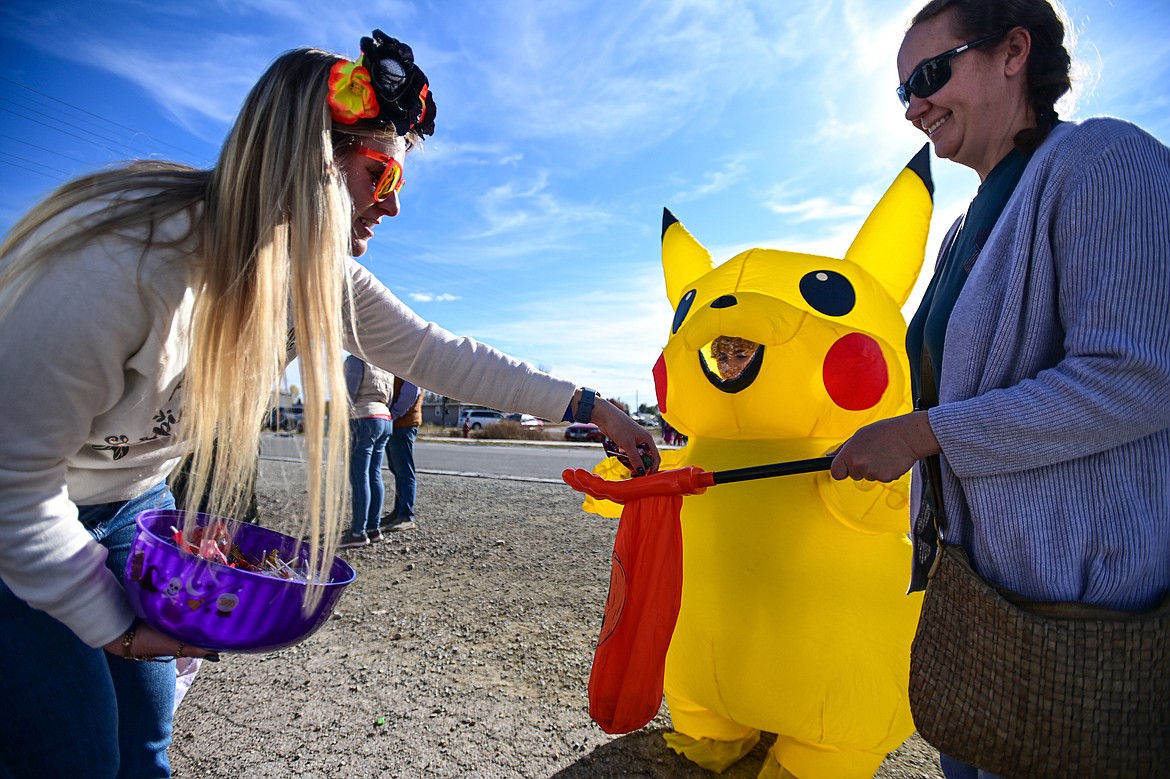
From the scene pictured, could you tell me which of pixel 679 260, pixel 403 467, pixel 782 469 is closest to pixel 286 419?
pixel 782 469

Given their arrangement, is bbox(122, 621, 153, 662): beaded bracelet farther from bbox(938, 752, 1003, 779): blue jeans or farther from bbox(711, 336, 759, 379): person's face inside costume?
bbox(711, 336, 759, 379): person's face inside costume

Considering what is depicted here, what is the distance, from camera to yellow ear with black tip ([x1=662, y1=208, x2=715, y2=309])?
9.61ft

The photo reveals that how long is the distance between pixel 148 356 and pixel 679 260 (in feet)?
7.23

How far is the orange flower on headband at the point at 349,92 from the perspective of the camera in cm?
149

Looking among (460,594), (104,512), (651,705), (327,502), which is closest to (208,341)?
(327,502)

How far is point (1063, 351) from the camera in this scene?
1.25 meters

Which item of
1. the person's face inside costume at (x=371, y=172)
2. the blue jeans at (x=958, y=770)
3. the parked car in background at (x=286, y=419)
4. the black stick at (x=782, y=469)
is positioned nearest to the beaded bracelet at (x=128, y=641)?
the parked car in background at (x=286, y=419)

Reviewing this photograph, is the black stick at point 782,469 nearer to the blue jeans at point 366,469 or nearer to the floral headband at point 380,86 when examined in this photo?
the floral headband at point 380,86

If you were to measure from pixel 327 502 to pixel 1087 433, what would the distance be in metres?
1.54

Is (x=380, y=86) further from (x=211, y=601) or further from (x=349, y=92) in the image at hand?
(x=211, y=601)

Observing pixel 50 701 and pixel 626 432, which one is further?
pixel 626 432

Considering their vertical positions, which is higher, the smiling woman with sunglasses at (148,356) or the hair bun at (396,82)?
the hair bun at (396,82)

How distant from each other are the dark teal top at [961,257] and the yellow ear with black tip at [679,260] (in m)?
1.37

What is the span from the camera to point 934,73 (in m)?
1.50
